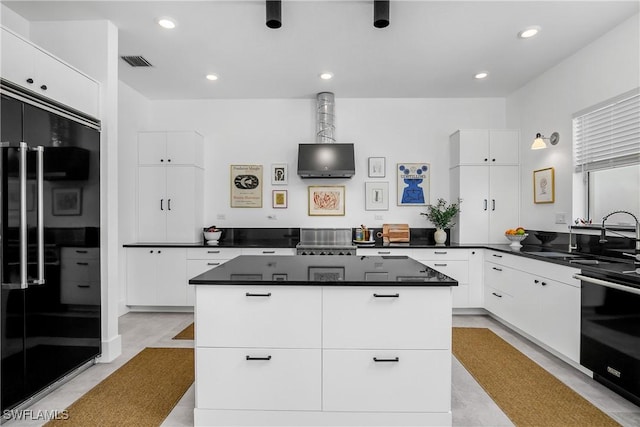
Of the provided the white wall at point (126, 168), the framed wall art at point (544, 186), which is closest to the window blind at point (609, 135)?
the framed wall art at point (544, 186)

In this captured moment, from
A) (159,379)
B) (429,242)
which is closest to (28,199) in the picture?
(159,379)

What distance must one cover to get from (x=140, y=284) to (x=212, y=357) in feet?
9.51

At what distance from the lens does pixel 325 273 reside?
79.3 inches

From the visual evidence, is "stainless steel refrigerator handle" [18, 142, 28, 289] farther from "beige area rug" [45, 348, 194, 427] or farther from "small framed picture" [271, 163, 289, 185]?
"small framed picture" [271, 163, 289, 185]

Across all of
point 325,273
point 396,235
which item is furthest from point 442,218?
point 325,273

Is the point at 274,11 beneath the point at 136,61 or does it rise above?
beneath

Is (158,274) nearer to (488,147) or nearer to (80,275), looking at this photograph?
(80,275)

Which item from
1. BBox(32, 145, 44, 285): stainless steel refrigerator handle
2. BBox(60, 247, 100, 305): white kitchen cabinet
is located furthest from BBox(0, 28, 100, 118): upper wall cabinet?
BBox(60, 247, 100, 305): white kitchen cabinet

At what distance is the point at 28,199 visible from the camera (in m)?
2.02

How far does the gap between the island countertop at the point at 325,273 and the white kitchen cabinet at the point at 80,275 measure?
3.76 ft

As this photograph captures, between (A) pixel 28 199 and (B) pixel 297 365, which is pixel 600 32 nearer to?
(B) pixel 297 365

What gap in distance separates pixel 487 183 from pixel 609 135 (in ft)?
4.79

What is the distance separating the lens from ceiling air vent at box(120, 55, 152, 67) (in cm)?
347

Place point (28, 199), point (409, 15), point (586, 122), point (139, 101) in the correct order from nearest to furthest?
point (28, 199) < point (409, 15) < point (586, 122) < point (139, 101)
